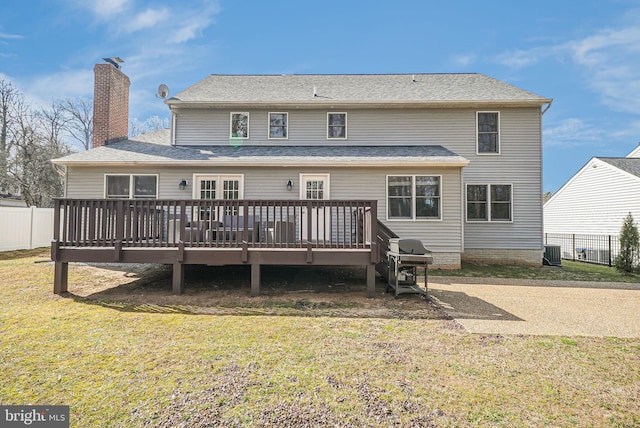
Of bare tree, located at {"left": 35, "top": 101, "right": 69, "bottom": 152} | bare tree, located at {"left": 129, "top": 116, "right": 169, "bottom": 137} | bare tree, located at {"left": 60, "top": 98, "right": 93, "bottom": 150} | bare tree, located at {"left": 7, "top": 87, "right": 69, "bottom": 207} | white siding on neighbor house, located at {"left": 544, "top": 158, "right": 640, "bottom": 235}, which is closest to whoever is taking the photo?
white siding on neighbor house, located at {"left": 544, "top": 158, "right": 640, "bottom": 235}

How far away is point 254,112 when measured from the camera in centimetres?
1153

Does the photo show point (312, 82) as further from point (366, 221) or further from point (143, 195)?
point (366, 221)

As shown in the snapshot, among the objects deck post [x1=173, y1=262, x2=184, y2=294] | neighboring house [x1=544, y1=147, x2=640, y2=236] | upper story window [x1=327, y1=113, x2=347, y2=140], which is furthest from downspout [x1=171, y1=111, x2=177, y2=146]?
neighboring house [x1=544, y1=147, x2=640, y2=236]

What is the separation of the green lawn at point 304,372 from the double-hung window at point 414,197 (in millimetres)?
5488

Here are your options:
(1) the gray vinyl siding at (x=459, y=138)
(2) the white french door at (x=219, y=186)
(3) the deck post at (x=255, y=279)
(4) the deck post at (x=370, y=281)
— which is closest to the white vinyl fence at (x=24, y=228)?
(1) the gray vinyl siding at (x=459, y=138)

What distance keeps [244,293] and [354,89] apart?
379 inches

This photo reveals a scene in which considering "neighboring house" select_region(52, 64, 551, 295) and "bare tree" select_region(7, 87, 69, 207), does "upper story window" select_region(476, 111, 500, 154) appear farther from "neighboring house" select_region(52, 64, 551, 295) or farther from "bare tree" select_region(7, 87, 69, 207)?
"bare tree" select_region(7, 87, 69, 207)

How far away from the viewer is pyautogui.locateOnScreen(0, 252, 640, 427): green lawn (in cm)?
245

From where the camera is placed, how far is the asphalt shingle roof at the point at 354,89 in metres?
11.2

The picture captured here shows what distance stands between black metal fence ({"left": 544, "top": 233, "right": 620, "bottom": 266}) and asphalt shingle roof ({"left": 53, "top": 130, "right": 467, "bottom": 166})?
32.0ft

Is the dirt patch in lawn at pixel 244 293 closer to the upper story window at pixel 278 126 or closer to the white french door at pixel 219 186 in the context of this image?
the white french door at pixel 219 186

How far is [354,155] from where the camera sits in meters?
10.2

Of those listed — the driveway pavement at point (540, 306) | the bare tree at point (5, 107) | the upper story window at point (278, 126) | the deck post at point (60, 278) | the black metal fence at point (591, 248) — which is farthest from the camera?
the bare tree at point (5, 107)

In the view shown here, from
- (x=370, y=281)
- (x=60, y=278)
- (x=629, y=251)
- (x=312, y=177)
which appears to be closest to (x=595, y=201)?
(x=629, y=251)
